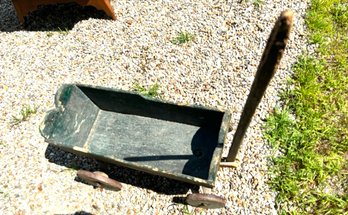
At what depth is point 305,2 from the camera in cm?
577

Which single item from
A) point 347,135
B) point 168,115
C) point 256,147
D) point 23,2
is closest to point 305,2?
point 347,135

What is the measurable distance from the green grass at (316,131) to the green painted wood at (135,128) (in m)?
0.94

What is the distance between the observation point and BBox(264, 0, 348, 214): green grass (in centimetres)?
398

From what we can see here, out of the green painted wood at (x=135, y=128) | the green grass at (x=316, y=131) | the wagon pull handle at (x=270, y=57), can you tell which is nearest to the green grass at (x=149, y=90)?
the green painted wood at (x=135, y=128)

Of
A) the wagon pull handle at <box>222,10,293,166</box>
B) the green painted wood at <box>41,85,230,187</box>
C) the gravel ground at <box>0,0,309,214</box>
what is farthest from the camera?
the gravel ground at <box>0,0,309,214</box>

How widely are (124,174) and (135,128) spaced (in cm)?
58

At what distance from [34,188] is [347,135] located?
3.96 m

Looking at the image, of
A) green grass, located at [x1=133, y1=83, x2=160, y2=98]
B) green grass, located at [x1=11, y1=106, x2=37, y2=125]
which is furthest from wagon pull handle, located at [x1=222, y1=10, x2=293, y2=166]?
green grass, located at [x1=11, y1=106, x2=37, y2=125]

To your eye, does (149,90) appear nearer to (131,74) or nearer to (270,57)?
(131,74)

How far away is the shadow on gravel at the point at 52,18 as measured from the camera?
19.6 ft

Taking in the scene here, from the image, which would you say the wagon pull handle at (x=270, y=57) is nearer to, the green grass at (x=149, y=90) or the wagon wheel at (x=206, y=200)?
the wagon wheel at (x=206, y=200)

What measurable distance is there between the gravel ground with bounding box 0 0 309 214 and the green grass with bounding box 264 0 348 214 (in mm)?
176

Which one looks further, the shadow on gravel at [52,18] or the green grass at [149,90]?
the shadow on gravel at [52,18]

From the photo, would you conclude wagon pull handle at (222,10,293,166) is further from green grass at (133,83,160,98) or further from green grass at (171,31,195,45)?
green grass at (171,31,195,45)
